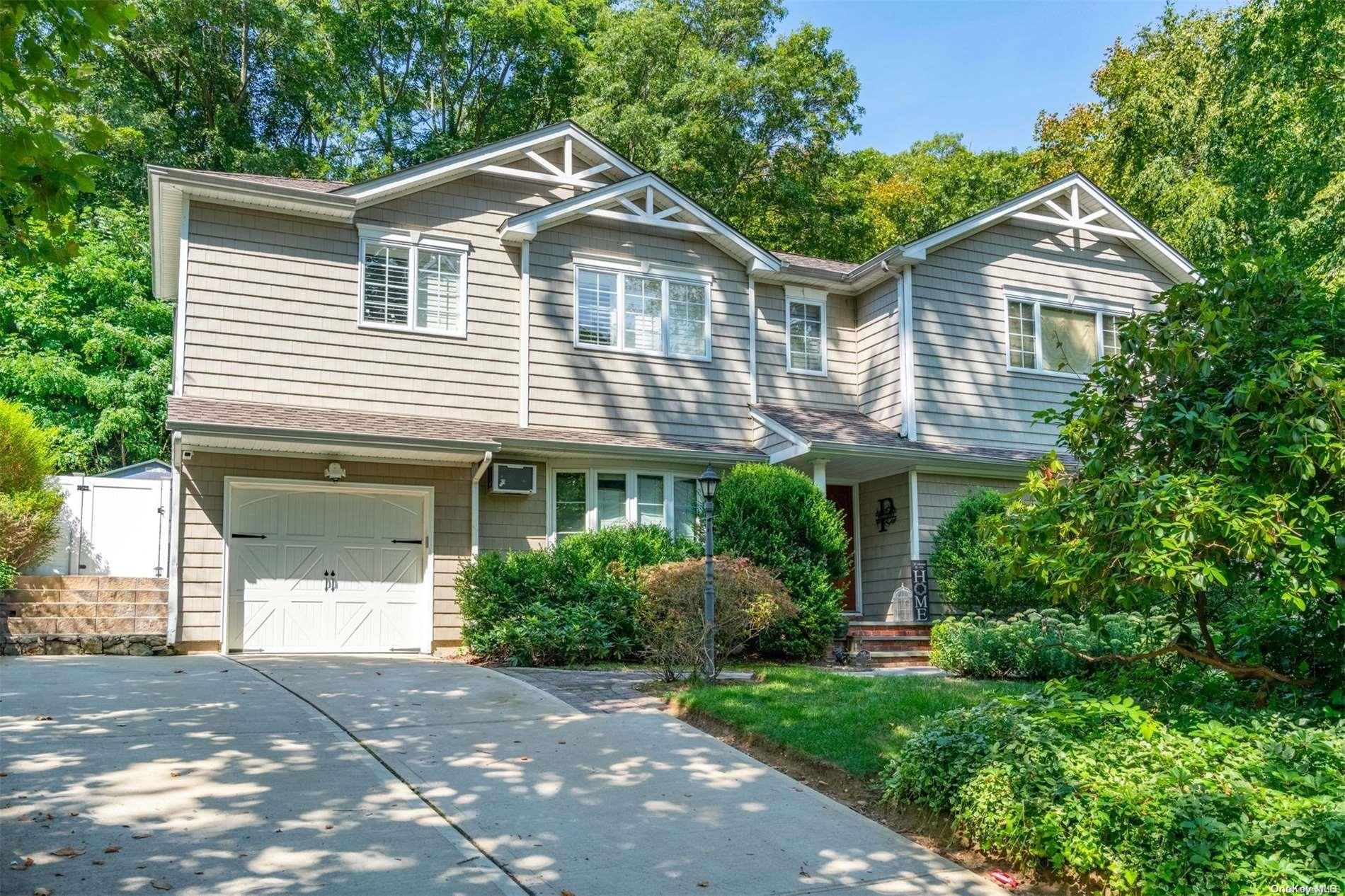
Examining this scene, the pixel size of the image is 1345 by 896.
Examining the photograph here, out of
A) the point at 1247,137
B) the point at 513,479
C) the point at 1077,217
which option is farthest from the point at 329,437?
the point at 1247,137

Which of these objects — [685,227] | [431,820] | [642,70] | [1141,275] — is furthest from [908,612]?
[642,70]

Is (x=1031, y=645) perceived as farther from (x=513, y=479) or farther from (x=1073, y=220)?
(x=1073, y=220)

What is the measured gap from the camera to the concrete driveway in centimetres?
510

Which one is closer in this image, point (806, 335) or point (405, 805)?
point (405, 805)

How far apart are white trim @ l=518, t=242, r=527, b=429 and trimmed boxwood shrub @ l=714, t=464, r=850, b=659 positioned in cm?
289

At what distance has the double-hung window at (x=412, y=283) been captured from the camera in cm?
1421

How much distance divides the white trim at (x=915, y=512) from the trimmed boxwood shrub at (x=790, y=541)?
1.61m

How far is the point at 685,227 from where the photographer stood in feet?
51.7

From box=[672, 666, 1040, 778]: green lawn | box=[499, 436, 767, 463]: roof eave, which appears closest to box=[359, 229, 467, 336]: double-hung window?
box=[499, 436, 767, 463]: roof eave

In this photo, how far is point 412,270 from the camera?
1444cm

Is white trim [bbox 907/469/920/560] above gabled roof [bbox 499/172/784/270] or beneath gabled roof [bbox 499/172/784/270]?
beneath

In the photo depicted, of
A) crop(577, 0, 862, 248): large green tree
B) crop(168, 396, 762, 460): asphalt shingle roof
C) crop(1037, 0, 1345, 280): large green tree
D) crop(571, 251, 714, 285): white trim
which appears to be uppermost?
crop(577, 0, 862, 248): large green tree

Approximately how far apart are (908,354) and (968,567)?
343cm

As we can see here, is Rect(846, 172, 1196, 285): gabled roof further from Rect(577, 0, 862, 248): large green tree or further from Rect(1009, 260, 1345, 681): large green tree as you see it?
Rect(577, 0, 862, 248): large green tree
